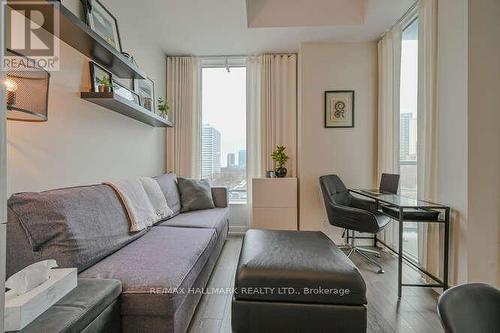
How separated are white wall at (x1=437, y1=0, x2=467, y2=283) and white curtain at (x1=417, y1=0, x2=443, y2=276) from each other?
0.06 meters

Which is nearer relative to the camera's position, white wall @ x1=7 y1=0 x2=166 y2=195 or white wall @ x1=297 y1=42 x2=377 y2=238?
white wall @ x1=7 y1=0 x2=166 y2=195

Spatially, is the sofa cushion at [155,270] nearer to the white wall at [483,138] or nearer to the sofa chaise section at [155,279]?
the sofa chaise section at [155,279]

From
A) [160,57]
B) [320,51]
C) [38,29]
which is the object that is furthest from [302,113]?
[38,29]

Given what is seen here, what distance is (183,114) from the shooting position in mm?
3979

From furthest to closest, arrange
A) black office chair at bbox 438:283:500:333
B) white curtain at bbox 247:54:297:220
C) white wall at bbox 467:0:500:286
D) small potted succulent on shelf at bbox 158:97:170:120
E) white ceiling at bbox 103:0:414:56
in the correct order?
white curtain at bbox 247:54:297:220 → small potted succulent on shelf at bbox 158:97:170:120 → white ceiling at bbox 103:0:414:56 → white wall at bbox 467:0:500:286 → black office chair at bbox 438:283:500:333

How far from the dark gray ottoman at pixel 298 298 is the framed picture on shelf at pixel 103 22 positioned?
89.0 inches

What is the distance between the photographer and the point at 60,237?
1.39 metres

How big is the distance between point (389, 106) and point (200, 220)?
2.70m

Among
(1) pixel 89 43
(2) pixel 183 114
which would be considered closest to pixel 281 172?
(2) pixel 183 114

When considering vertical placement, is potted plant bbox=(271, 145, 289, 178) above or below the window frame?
below

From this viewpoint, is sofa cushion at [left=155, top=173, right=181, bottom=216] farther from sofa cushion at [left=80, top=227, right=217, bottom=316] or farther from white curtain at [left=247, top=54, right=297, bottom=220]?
white curtain at [left=247, top=54, right=297, bottom=220]

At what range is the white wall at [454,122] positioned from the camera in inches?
75.4

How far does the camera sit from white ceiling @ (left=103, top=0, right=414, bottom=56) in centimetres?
271

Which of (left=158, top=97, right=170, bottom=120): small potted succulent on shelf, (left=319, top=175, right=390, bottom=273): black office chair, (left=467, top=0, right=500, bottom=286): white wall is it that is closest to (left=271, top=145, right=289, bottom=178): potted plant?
(left=319, top=175, right=390, bottom=273): black office chair
